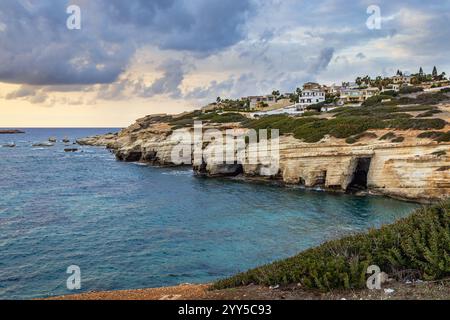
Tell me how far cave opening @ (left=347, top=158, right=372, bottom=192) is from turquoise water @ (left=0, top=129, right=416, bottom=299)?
381cm

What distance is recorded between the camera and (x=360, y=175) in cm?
4338

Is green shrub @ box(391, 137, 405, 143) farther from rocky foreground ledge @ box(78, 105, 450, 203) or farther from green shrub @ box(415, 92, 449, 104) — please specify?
green shrub @ box(415, 92, 449, 104)

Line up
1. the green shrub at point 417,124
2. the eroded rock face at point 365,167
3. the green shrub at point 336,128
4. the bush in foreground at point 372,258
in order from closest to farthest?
the bush in foreground at point 372,258 → the eroded rock face at point 365,167 → the green shrub at point 417,124 → the green shrub at point 336,128

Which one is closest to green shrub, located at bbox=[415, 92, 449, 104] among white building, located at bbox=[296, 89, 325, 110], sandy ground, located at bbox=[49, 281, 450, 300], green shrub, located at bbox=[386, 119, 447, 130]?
green shrub, located at bbox=[386, 119, 447, 130]

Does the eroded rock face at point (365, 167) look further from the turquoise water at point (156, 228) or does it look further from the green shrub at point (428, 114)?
the green shrub at point (428, 114)

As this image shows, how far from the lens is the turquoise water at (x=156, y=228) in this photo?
20.7m

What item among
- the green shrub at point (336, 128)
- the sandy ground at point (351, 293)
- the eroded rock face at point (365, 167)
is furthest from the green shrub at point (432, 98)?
the sandy ground at point (351, 293)

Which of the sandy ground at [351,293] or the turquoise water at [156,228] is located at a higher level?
the sandy ground at [351,293]

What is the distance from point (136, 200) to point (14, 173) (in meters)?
30.8

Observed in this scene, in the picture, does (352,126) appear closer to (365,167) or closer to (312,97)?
(365,167)

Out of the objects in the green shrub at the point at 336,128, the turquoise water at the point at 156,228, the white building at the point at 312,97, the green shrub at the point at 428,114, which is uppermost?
the white building at the point at 312,97

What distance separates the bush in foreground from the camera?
31.3ft

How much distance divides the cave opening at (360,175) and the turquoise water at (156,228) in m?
3.81

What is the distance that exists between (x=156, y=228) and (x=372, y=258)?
804 inches
